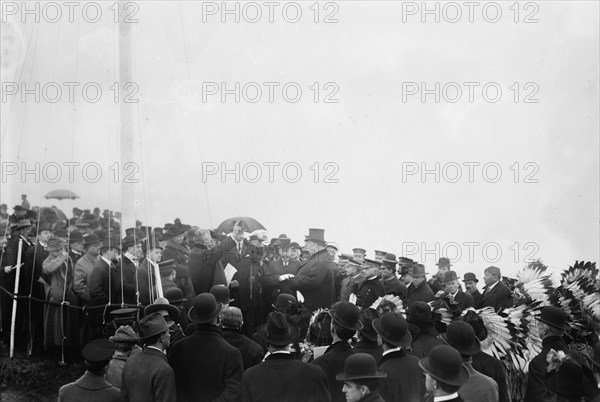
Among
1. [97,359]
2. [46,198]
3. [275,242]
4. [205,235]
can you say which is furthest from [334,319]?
[46,198]

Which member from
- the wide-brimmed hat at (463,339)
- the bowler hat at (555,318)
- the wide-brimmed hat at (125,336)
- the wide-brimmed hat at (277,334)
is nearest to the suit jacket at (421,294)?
the bowler hat at (555,318)

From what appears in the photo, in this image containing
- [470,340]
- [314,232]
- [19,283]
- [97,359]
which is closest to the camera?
[97,359]

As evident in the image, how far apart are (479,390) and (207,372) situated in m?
2.17

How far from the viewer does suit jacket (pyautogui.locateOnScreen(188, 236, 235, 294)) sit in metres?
10.3

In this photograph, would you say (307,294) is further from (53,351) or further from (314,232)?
(53,351)

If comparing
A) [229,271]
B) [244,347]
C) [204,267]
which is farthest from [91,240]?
[244,347]

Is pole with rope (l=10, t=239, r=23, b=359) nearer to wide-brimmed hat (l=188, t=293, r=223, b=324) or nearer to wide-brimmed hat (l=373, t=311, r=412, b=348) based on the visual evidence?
wide-brimmed hat (l=188, t=293, r=223, b=324)

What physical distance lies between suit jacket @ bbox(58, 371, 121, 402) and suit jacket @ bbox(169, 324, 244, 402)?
2.10 ft

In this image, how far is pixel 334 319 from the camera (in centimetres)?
567

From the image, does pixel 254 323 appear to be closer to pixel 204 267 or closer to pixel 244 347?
pixel 204 267

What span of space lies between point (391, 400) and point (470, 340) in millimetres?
814

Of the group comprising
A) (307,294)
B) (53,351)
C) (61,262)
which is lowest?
(53,351)

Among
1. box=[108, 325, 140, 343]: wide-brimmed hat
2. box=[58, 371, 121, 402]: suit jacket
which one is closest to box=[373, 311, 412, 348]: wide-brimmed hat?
box=[108, 325, 140, 343]: wide-brimmed hat

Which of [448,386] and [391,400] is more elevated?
[448,386]
